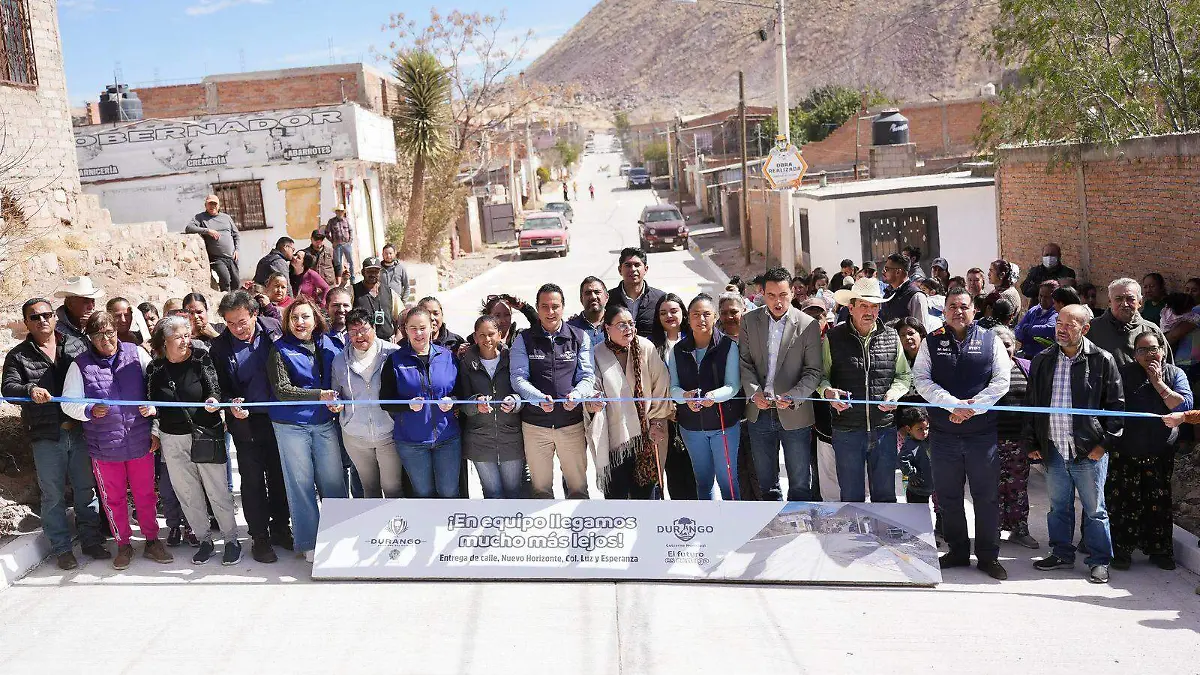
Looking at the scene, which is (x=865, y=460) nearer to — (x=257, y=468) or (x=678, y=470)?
(x=678, y=470)

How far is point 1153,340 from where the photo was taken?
6711mm

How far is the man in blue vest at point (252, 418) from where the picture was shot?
297 inches

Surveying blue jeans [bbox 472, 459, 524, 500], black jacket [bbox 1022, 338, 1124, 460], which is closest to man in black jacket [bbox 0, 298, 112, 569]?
blue jeans [bbox 472, 459, 524, 500]

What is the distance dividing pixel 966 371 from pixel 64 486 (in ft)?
21.1

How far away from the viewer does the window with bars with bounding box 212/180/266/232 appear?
23.8 metres

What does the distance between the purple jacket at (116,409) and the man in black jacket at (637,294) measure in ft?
11.6

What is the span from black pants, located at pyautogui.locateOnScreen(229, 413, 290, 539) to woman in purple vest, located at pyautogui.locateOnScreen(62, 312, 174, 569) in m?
0.64

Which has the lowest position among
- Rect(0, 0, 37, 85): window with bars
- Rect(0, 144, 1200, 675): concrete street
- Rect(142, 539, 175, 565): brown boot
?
Rect(0, 144, 1200, 675): concrete street

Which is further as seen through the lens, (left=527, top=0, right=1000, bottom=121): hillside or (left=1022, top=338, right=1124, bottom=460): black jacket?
(left=527, top=0, right=1000, bottom=121): hillside

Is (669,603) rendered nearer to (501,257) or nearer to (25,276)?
(25,276)

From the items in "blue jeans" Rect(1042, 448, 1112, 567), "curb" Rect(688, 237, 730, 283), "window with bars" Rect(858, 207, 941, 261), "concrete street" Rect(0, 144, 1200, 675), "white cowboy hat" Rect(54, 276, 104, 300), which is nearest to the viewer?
"concrete street" Rect(0, 144, 1200, 675)

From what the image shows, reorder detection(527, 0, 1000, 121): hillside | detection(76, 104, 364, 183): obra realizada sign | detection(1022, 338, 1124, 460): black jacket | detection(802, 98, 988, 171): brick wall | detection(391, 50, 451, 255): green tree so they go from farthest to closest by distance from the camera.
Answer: detection(527, 0, 1000, 121): hillside < detection(802, 98, 988, 171): brick wall < detection(391, 50, 451, 255): green tree < detection(76, 104, 364, 183): obra realizada sign < detection(1022, 338, 1124, 460): black jacket

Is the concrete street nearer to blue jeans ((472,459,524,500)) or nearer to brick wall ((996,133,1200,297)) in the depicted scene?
blue jeans ((472,459,524,500))

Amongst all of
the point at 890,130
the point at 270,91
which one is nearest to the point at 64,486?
the point at 890,130
